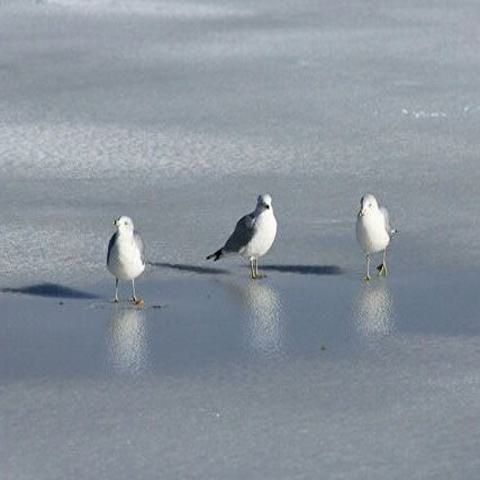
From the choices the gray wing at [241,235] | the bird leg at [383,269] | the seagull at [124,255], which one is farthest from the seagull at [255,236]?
the seagull at [124,255]

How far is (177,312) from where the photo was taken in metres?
8.17

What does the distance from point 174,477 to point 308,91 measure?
369 inches

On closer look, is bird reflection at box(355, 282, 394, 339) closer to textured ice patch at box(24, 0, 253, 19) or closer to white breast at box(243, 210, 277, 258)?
white breast at box(243, 210, 277, 258)

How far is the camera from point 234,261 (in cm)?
941

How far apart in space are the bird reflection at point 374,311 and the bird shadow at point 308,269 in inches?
14.2

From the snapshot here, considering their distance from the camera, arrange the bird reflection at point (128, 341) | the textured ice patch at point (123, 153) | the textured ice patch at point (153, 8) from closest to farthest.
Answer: the bird reflection at point (128, 341), the textured ice patch at point (123, 153), the textured ice patch at point (153, 8)

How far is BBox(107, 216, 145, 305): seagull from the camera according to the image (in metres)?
8.30

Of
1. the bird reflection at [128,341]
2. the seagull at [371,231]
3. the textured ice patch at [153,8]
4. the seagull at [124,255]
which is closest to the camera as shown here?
the bird reflection at [128,341]

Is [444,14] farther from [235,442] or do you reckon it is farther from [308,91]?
[235,442]

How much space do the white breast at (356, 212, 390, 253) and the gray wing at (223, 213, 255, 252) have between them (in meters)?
0.57

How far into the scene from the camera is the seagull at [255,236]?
8930 mm

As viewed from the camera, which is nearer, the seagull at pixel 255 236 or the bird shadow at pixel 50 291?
the bird shadow at pixel 50 291

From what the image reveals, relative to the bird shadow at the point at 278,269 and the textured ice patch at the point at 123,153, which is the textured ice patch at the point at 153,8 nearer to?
the textured ice patch at the point at 123,153

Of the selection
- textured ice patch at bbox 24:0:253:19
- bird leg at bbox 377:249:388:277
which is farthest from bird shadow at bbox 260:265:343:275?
textured ice patch at bbox 24:0:253:19
